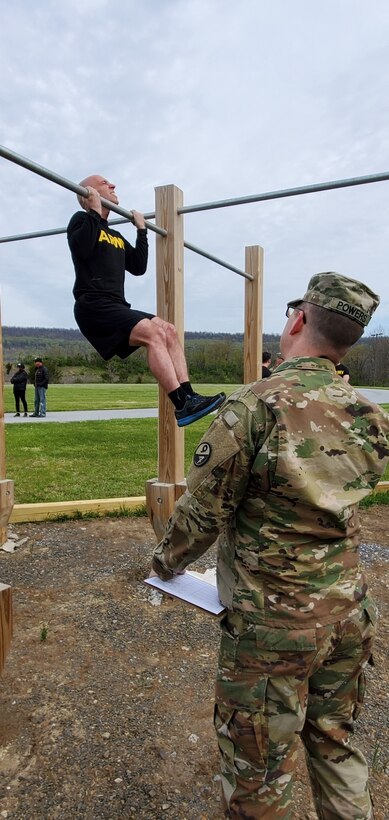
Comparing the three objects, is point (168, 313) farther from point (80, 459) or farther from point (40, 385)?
point (40, 385)

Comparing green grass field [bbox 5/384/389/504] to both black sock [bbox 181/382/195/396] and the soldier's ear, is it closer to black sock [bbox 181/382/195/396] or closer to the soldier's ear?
black sock [bbox 181/382/195/396]

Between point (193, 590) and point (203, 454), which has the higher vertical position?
point (203, 454)

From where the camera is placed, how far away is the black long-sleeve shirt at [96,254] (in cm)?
244

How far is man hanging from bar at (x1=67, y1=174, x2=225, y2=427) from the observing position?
2.47 metres

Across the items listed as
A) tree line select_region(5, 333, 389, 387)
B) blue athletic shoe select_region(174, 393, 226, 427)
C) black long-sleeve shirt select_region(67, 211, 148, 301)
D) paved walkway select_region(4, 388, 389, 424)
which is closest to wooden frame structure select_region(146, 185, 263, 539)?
black long-sleeve shirt select_region(67, 211, 148, 301)

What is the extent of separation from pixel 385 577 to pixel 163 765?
7.08 ft

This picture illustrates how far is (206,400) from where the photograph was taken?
2.47m

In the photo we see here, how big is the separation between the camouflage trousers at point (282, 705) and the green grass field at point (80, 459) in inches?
170

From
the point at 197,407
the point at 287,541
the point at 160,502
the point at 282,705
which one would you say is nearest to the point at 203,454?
the point at 287,541

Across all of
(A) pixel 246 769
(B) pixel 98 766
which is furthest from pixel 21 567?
(A) pixel 246 769

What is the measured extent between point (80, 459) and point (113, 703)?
228 inches

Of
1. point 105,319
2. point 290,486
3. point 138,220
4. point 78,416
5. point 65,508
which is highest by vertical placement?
point 138,220

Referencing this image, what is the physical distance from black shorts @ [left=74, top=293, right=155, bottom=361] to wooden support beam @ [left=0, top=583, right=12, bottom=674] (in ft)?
3.98

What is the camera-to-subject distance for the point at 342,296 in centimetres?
123
